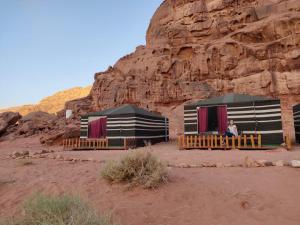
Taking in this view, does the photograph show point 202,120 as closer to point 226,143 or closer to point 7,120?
point 226,143

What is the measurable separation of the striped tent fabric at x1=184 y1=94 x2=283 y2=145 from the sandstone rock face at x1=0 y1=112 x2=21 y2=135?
2578 centimetres

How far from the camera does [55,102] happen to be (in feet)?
303

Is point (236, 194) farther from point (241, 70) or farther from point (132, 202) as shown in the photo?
point (241, 70)

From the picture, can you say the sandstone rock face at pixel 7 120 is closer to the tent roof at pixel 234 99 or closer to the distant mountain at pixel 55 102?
the tent roof at pixel 234 99

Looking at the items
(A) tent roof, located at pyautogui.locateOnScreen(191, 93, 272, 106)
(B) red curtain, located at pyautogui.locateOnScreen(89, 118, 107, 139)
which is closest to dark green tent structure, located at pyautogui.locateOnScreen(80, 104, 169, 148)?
(B) red curtain, located at pyautogui.locateOnScreen(89, 118, 107, 139)

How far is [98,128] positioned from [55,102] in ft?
271

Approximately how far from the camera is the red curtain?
17734mm

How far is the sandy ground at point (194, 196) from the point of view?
3.62 m

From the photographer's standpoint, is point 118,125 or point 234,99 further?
point 118,125

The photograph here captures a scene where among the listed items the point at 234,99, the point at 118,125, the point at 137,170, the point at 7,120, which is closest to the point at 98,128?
the point at 118,125

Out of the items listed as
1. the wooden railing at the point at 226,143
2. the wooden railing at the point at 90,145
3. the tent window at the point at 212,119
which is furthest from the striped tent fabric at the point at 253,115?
the wooden railing at the point at 90,145

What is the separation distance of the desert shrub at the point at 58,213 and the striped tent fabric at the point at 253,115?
12908 millimetres

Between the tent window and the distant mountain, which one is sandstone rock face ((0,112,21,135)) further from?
the distant mountain

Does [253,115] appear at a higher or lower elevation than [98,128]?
higher
